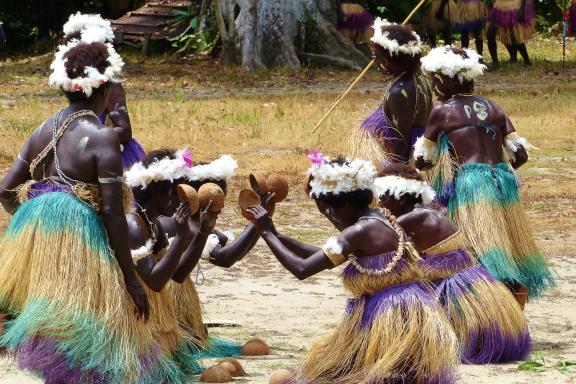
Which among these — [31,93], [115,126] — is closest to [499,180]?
[115,126]

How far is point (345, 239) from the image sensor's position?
4.88 meters

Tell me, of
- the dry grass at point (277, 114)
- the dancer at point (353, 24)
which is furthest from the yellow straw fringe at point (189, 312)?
the dancer at point (353, 24)

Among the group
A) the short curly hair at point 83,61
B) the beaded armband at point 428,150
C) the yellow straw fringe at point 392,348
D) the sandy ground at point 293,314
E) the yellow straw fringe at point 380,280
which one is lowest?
the sandy ground at point 293,314

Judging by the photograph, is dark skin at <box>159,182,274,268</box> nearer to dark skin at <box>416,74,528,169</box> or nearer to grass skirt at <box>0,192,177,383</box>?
grass skirt at <box>0,192,177,383</box>

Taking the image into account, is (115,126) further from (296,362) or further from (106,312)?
(106,312)

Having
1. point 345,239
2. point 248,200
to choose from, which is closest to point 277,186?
point 248,200

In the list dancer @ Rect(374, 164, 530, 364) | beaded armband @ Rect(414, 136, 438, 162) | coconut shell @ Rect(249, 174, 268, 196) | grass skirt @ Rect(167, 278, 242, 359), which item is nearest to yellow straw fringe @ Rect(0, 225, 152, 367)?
coconut shell @ Rect(249, 174, 268, 196)

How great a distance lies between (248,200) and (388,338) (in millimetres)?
796

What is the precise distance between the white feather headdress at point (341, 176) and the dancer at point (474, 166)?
1694 mm

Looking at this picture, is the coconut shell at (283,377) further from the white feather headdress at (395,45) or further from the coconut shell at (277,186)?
the white feather headdress at (395,45)

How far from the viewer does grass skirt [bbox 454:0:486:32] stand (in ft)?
66.6

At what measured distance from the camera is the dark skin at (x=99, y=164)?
4.59 metres

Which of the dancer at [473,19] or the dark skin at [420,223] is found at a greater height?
the dark skin at [420,223]

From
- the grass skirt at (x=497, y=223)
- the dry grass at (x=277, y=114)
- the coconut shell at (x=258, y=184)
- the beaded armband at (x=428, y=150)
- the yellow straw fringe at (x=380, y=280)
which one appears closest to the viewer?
the yellow straw fringe at (x=380, y=280)
